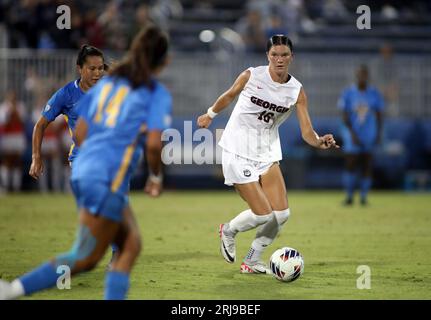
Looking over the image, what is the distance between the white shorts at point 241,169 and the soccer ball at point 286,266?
1043mm

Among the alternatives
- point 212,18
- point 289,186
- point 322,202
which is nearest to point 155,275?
point 322,202

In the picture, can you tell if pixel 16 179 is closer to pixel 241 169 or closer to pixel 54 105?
pixel 54 105

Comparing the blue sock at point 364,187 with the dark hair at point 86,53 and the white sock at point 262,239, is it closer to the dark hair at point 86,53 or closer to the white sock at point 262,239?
the white sock at point 262,239

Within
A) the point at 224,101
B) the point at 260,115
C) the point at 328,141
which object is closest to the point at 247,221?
the point at 260,115

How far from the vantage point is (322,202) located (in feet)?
70.4

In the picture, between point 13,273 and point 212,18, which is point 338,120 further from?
point 13,273

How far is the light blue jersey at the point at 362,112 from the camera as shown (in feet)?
68.8

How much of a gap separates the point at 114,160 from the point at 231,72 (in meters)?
18.7

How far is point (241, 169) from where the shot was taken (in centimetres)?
1048

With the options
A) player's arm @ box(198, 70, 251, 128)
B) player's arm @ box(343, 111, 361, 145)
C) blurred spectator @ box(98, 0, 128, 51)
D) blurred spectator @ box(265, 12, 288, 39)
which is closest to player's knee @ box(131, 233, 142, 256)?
player's arm @ box(198, 70, 251, 128)

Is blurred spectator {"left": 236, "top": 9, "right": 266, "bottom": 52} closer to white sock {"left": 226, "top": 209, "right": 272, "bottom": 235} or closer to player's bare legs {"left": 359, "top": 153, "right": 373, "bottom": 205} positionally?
player's bare legs {"left": 359, "top": 153, "right": 373, "bottom": 205}

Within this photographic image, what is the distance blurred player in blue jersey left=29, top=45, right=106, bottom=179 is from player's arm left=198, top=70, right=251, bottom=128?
4.36 ft
